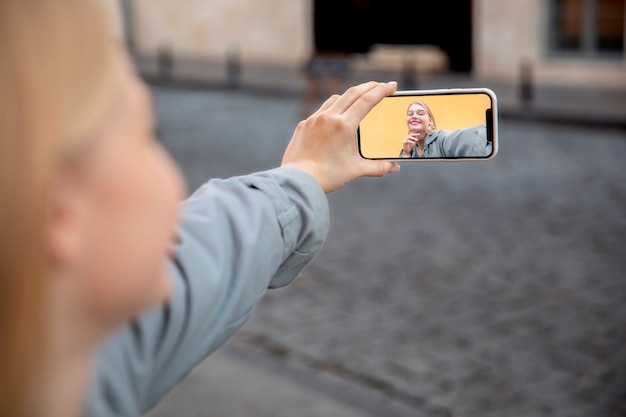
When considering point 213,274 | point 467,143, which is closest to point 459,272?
point 467,143

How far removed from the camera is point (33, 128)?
0.73 metres

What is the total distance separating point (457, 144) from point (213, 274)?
21.8 inches

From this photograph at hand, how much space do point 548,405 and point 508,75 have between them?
1519 cm

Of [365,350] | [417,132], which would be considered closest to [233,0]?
[365,350]

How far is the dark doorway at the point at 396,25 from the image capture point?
65.5 feet

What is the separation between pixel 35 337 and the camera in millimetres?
772

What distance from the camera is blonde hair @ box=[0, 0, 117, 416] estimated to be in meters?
0.73

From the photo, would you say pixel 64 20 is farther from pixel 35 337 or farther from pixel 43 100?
pixel 35 337

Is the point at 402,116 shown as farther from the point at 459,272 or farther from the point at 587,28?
the point at 587,28

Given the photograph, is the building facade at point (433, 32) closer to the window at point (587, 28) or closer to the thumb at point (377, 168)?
the window at point (587, 28)

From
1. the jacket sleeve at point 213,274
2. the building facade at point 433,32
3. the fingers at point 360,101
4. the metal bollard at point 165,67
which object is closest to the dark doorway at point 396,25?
the building facade at point 433,32

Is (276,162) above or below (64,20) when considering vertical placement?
below

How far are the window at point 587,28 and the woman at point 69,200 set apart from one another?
17372 mm

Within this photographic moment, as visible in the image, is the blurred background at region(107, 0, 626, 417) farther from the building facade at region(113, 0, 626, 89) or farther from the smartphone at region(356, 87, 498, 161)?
Answer: the smartphone at region(356, 87, 498, 161)
